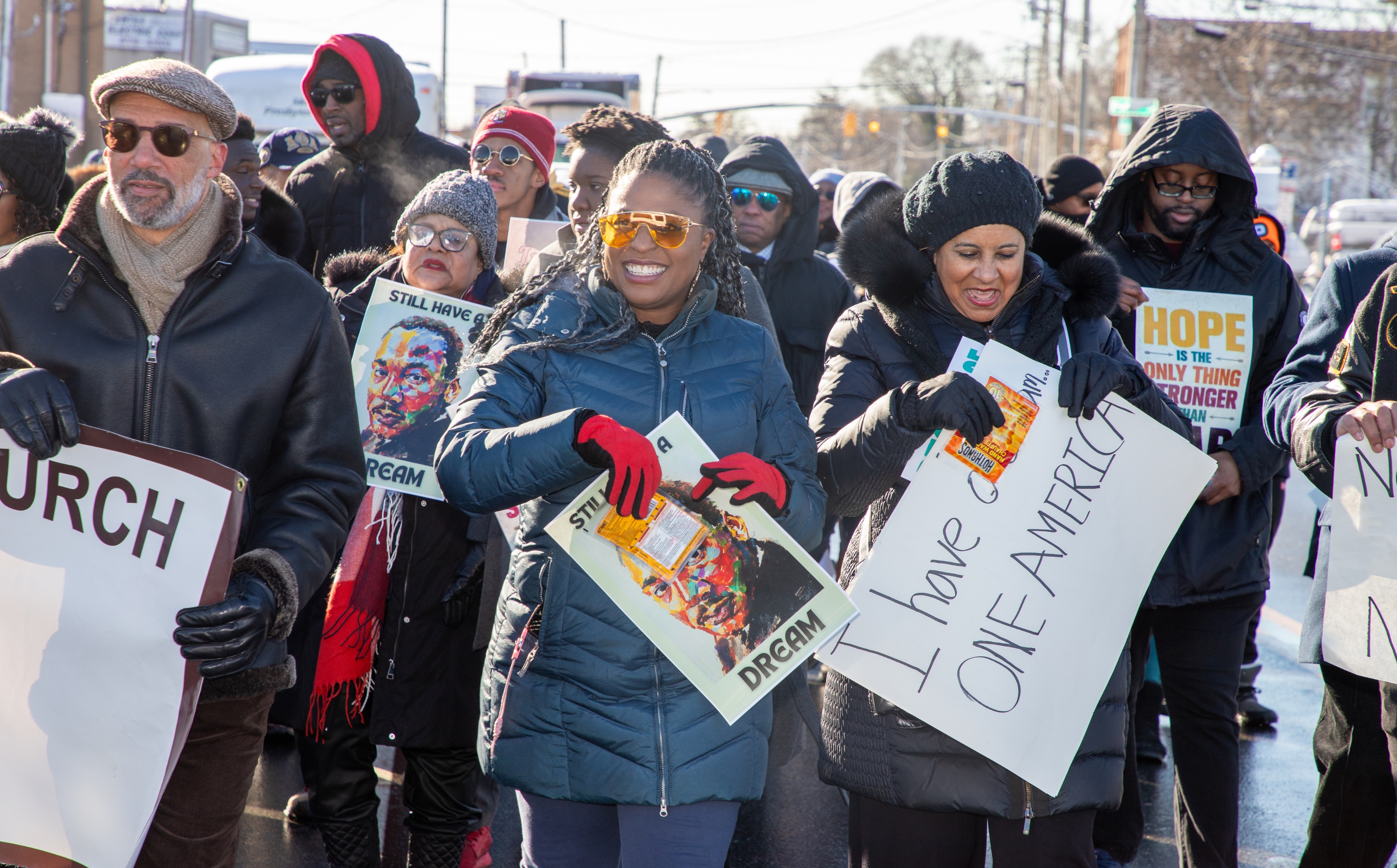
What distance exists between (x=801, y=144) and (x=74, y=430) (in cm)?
7611

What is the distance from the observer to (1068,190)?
6734mm

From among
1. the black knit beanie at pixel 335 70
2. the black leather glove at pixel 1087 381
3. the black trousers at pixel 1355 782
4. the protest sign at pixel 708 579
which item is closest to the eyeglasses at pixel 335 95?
the black knit beanie at pixel 335 70

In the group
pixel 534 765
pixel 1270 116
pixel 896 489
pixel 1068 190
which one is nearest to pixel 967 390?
pixel 896 489

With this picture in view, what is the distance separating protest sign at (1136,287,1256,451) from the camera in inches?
149

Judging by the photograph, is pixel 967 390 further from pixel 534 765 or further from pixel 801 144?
pixel 801 144

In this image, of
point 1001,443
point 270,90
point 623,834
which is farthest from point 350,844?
point 270,90

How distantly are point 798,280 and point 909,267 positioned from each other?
2659 mm

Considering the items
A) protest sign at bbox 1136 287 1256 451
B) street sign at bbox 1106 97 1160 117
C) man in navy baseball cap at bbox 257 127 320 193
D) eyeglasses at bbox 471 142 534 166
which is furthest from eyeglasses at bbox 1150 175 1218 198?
street sign at bbox 1106 97 1160 117

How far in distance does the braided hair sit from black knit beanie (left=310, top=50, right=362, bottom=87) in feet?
9.35

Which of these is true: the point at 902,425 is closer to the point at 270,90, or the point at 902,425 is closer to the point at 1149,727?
the point at 1149,727

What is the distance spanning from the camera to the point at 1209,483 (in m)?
3.39

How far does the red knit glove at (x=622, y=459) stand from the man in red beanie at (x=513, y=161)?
255cm

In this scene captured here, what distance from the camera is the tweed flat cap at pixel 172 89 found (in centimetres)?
249

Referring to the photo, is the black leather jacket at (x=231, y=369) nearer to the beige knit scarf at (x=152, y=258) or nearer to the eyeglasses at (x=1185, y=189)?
the beige knit scarf at (x=152, y=258)
